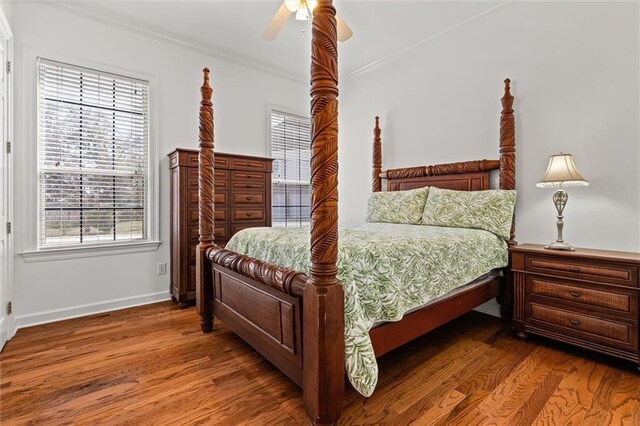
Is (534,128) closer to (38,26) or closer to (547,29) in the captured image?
(547,29)

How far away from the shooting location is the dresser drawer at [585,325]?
1.90 meters

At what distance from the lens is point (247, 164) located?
3.42 metres

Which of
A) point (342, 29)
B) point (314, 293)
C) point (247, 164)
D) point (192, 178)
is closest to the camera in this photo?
point (314, 293)

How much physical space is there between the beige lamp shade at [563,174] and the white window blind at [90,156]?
11.9 ft

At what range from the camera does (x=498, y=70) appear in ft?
9.53

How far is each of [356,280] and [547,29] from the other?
2.80m

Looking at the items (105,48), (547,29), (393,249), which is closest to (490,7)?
(547,29)

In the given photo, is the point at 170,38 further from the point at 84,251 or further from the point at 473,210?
the point at 473,210

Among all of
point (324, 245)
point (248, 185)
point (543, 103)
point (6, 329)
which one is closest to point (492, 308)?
point (543, 103)

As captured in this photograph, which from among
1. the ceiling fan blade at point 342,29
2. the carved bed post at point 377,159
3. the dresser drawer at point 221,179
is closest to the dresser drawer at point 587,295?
the carved bed post at point 377,159

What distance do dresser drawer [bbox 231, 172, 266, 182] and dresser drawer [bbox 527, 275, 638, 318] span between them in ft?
8.85

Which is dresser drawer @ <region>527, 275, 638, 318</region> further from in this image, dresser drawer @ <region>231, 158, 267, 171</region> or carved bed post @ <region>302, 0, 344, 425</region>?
dresser drawer @ <region>231, 158, 267, 171</region>

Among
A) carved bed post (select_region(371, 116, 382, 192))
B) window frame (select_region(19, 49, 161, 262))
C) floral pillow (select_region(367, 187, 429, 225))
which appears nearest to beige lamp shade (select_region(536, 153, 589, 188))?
floral pillow (select_region(367, 187, 429, 225))

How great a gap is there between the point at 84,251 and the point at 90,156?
0.90m
